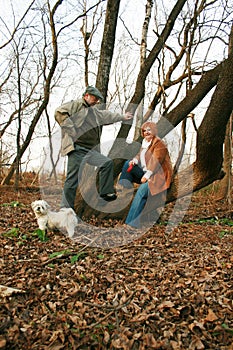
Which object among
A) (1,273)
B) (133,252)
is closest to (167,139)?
(133,252)

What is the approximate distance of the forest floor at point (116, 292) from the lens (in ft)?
8.14

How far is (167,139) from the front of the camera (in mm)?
5891

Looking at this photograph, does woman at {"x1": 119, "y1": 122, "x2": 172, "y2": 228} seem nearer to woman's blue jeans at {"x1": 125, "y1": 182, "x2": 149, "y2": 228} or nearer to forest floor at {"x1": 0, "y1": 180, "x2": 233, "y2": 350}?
woman's blue jeans at {"x1": 125, "y1": 182, "x2": 149, "y2": 228}

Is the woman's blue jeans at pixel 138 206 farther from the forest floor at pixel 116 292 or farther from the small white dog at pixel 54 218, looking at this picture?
the small white dog at pixel 54 218

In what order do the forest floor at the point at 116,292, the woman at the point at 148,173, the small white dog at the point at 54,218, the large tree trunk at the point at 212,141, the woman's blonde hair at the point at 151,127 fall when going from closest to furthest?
the forest floor at the point at 116,292
the small white dog at the point at 54,218
the large tree trunk at the point at 212,141
the woman at the point at 148,173
the woman's blonde hair at the point at 151,127

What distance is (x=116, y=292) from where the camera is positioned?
124 inches

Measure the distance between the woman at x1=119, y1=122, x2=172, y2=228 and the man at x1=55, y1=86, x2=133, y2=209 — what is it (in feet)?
1.54

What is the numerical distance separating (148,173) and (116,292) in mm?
2027

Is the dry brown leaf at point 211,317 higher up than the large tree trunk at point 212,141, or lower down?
lower down

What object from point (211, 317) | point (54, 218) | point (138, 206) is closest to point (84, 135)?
point (54, 218)

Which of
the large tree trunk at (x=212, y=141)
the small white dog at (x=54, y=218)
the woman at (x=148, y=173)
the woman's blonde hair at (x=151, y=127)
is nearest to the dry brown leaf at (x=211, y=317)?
the small white dog at (x=54, y=218)

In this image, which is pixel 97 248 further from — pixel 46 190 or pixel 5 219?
pixel 46 190

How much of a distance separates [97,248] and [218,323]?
72.5 inches

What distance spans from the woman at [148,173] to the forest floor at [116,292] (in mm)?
526
